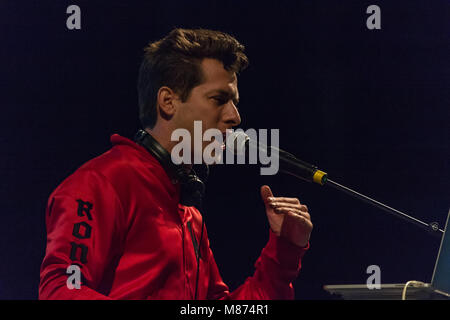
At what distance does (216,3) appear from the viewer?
267cm

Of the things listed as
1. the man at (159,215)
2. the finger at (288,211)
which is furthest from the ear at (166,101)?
→ the finger at (288,211)

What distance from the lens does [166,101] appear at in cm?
184

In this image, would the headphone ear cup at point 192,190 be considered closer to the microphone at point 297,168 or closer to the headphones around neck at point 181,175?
the headphones around neck at point 181,175

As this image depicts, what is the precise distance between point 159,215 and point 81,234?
0.95 ft

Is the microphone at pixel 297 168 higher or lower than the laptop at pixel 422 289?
higher

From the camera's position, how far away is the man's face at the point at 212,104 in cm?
179

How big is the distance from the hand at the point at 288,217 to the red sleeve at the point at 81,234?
46cm

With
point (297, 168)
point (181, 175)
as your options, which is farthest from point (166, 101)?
point (297, 168)

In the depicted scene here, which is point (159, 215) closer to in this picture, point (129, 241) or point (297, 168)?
point (129, 241)

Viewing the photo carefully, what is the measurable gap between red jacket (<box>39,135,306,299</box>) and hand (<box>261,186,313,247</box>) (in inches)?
1.5

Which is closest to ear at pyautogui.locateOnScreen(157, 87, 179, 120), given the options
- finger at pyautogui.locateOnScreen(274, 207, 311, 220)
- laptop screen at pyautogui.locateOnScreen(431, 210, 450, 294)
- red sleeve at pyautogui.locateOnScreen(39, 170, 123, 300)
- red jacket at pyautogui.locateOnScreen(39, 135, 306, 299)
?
red jacket at pyautogui.locateOnScreen(39, 135, 306, 299)

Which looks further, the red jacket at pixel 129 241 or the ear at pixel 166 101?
the ear at pixel 166 101

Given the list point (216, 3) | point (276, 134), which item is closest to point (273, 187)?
point (276, 134)
